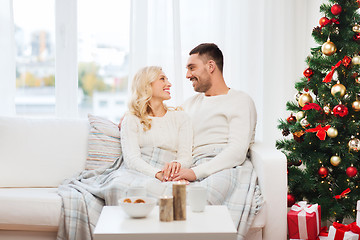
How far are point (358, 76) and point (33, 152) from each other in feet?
6.42

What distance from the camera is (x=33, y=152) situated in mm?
3006

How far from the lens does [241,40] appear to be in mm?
4094

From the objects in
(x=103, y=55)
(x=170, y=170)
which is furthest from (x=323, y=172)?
(x=103, y=55)

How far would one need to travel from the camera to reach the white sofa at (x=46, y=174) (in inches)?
99.3

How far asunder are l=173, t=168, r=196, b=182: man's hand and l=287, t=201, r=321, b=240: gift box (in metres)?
0.56

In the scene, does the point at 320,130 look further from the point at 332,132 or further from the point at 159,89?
the point at 159,89

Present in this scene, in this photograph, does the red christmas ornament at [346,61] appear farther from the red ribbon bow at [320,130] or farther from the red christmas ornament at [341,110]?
the red ribbon bow at [320,130]

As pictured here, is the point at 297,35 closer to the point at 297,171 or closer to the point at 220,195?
the point at 297,171

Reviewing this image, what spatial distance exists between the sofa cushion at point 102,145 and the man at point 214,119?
49 cm

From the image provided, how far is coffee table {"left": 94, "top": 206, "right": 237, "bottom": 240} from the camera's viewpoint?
182 centimetres

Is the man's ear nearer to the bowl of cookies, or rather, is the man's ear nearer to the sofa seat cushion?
the sofa seat cushion

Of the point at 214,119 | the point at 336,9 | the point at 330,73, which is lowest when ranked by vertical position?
the point at 214,119

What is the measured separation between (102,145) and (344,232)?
1470 millimetres

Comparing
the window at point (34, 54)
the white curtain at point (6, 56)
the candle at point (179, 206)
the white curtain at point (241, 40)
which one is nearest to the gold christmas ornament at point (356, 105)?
the candle at point (179, 206)
